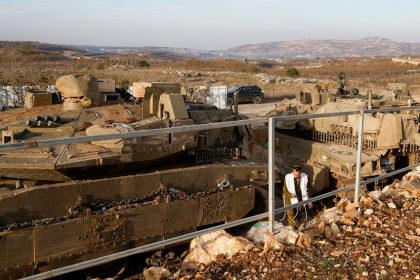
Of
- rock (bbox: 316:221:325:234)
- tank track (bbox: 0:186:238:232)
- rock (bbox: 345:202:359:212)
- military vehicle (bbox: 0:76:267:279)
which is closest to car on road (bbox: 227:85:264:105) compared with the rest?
military vehicle (bbox: 0:76:267:279)

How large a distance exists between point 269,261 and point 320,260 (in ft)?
1.62

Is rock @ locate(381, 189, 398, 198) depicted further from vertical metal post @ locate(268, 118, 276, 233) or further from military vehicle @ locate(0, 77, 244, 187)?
military vehicle @ locate(0, 77, 244, 187)

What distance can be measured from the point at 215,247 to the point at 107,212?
253 cm

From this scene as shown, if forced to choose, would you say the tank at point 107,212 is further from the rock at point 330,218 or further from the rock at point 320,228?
the rock at point 320,228

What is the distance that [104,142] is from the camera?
8320 millimetres

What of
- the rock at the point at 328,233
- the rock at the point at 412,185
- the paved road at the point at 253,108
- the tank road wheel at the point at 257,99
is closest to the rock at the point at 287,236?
the rock at the point at 328,233

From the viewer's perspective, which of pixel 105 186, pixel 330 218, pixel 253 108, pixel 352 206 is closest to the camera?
pixel 330 218

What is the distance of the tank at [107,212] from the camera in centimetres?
693

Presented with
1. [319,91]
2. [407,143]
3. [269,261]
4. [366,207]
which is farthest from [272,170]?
[319,91]

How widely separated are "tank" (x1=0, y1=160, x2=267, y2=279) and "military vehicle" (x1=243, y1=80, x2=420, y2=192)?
3.24 metres

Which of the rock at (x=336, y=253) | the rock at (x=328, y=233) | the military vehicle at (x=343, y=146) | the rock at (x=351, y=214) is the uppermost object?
the rock at (x=351, y=214)

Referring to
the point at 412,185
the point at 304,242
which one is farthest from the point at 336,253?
the point at 412,185

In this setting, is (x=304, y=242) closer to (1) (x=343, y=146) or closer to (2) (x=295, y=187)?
(2) (x=295, y=187)

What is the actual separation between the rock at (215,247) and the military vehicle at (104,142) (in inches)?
109
